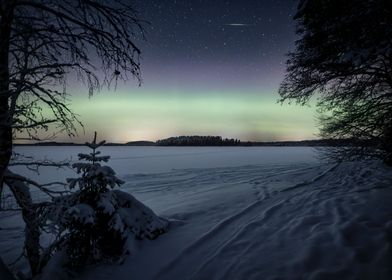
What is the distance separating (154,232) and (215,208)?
8.97ft

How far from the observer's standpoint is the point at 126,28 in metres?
3.89

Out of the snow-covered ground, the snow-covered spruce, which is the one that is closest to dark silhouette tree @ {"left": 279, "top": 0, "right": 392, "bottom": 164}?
the snow-covered ground

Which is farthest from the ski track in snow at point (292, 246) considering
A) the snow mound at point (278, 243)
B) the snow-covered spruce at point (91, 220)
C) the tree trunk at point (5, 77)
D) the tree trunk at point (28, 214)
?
the tree trunk at point (5, 77)

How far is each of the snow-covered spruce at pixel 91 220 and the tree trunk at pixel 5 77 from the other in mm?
1245

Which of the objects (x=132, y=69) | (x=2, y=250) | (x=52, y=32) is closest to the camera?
(x=52, y=32)

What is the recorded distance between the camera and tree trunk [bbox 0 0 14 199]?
Result: 3.42 meters

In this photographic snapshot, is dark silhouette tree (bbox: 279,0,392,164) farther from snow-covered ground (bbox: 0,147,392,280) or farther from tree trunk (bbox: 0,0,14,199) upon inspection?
tree trunk (bbox: 0,0,14,199)

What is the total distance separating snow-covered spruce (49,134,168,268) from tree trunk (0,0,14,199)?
1.24m

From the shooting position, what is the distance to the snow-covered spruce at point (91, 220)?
193 inches

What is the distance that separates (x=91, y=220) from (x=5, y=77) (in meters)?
2.65

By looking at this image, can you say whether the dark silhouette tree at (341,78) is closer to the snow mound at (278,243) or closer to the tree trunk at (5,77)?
the snow mound at (278,243)

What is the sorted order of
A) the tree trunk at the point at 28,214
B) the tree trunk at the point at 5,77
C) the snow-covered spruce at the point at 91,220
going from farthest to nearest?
1. the snow-covered spruce at the point at 91,220
2. the tree trunk at the point at 28,214
3. the tree trunk at the point at 5,77

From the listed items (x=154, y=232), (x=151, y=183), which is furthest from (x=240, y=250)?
(x=151, y=183)

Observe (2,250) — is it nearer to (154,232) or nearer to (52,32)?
(154,232)
